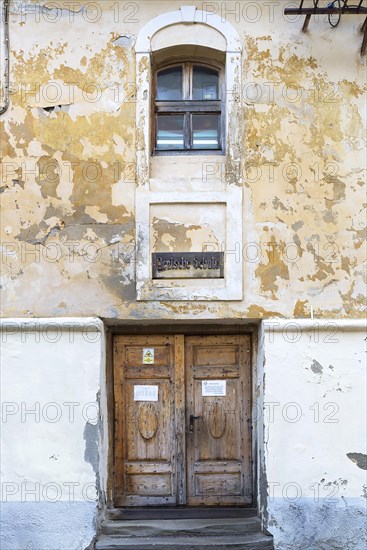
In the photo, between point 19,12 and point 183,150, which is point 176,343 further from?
point 19,12

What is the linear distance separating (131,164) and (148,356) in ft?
6.97

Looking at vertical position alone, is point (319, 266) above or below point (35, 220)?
below

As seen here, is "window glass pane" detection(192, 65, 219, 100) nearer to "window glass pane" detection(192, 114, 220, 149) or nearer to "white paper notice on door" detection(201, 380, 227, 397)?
"window glass pane" detection(192, 114, 220, 149)

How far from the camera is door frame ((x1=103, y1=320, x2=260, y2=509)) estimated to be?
760 cm

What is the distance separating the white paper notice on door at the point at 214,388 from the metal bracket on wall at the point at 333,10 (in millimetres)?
3904

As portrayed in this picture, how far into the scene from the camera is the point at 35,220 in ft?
24.3

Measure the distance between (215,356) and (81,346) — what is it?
1.54 m

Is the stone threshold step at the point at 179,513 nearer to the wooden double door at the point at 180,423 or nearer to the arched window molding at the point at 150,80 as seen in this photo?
the wooden double door at the point at 180,423

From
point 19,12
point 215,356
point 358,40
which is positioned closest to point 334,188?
point 358,40

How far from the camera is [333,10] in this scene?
716cm

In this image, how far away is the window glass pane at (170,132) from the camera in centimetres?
776

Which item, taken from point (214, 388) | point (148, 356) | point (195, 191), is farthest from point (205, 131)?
point (214, 388)

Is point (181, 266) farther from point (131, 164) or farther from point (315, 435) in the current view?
point (315, 435)

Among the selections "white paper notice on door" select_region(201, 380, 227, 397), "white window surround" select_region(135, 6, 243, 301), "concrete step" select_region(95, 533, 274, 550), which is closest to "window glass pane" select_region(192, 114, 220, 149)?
"white window surround" select_region(135, 6, 243, 301)
